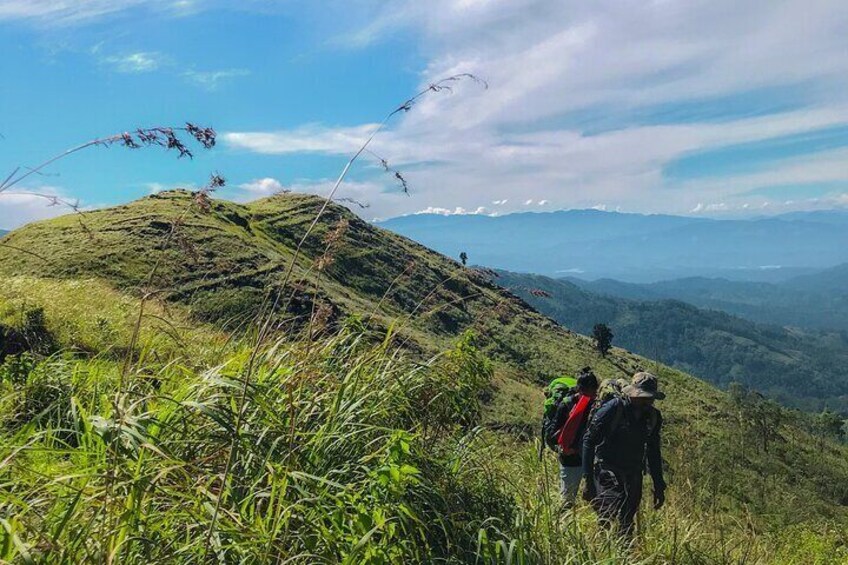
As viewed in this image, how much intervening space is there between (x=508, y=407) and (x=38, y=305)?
26.1 m

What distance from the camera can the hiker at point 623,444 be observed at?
530cm

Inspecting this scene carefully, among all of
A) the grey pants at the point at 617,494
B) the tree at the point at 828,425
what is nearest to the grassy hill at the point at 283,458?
the grey pants at the point at 617,494

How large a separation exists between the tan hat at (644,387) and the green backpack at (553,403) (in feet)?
2.96

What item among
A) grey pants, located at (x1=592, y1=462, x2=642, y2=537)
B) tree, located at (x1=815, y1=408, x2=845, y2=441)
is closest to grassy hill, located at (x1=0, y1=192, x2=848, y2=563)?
grey pants, located at (x1=592, y1=462, x2=642, y2=537)

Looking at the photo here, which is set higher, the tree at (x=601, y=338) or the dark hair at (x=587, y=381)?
the dark hair at (x=587, y=381)

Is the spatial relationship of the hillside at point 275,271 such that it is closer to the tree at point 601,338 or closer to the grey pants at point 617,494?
the grey pants at point 617,494

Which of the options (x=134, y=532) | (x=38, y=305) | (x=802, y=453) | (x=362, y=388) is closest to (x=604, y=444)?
(x=362, y=388)

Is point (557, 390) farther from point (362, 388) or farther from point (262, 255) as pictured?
point (262, 255)

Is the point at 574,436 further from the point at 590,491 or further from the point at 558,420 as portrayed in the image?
the point at 590,491

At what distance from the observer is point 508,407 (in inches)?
1208

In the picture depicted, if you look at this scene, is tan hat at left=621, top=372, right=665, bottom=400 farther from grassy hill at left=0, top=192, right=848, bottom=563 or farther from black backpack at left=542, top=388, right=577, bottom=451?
black backpack at left=542, top=388, right=577, bottom=451

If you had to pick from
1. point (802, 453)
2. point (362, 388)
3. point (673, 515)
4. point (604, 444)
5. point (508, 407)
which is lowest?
point (802, 453)

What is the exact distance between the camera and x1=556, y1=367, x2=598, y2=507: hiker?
592cm

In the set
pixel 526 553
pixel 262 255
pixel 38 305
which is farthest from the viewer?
pixel 262 255
